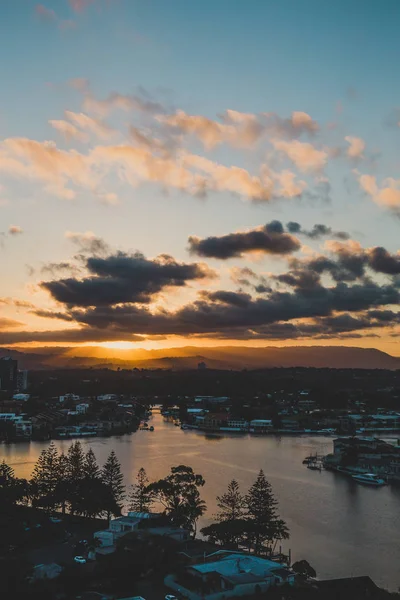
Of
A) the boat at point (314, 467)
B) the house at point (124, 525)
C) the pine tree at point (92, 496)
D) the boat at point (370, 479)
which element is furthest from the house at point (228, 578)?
the boat at point (314, 467)

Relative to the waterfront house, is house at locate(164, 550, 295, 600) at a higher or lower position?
higher

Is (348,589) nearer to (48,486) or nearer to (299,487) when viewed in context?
(48,486)

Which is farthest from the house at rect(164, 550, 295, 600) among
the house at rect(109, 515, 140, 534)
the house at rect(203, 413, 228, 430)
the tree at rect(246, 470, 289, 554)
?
the house at rect(203, 413, 228, 430)

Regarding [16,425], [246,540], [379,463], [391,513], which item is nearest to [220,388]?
[16,425]

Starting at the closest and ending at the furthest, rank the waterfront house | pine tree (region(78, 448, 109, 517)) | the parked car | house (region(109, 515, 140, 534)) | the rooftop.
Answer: the rooftop
house (region(109, 515, 140, 534))
the parked car
pine tree (region(78, 448, 109, 517))
the waterfront house

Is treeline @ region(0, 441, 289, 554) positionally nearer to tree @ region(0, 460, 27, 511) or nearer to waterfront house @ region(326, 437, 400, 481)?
tree @ region(0, 460, 27, 511)

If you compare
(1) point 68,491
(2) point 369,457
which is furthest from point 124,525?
(2) point 369,457
